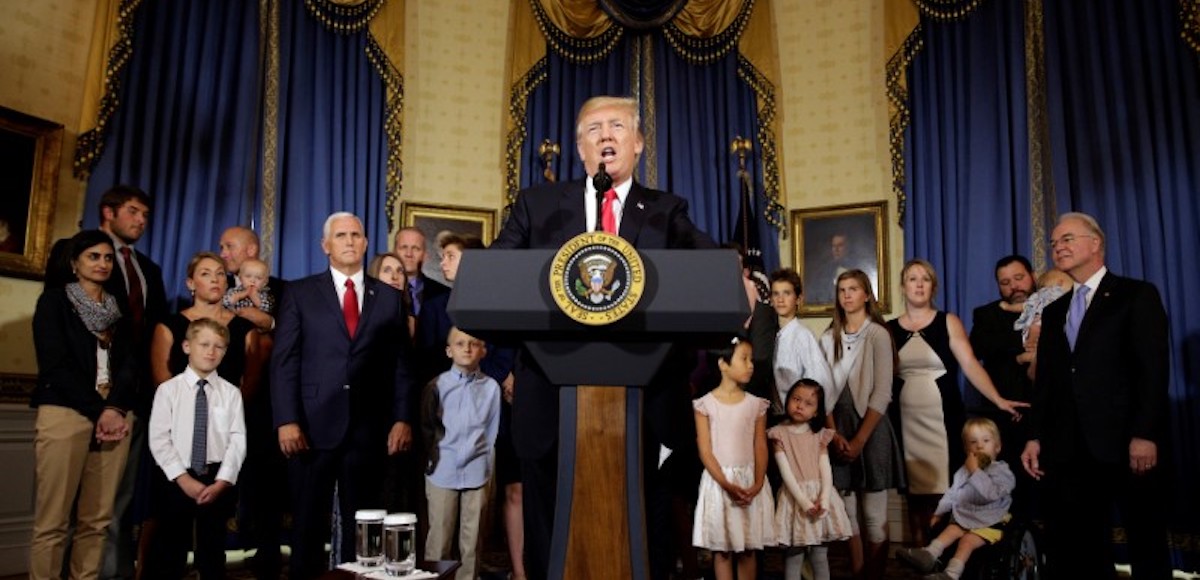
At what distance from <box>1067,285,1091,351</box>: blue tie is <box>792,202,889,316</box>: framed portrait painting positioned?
2.89 meters

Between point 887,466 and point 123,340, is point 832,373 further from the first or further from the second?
point 123,340

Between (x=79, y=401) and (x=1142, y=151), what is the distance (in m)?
5.83

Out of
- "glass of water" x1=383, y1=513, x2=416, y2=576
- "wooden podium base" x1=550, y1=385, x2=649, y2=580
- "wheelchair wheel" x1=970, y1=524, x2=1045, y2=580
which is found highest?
"wooden podium base" x1=550, y1=385, x2=649, y2=580

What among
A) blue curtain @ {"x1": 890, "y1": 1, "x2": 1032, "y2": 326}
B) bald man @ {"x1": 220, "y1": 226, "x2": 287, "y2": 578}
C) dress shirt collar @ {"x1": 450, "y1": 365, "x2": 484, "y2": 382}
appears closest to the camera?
bald man @ {"x1": 220, "y1": 226, "x2": 287, "y2": 578}

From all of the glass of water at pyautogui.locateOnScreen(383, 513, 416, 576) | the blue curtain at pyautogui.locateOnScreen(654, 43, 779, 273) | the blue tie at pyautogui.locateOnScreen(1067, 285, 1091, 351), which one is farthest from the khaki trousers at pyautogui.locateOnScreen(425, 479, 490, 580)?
the blue curtain at pyautogui.locateOnScreen(654, 43, 779, 273)

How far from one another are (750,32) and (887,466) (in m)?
3.94

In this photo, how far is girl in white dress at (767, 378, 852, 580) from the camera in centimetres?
417

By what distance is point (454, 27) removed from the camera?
24.1 feet

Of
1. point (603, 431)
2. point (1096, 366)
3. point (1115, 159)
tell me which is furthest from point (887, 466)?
point (603, 431)

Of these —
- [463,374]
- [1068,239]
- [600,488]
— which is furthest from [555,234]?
[1068,239]

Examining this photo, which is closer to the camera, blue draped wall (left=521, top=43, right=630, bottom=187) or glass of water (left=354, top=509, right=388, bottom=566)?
glass of water (left=354, top=509, right=388, bottom=566)

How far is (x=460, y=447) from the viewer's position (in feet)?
14.0

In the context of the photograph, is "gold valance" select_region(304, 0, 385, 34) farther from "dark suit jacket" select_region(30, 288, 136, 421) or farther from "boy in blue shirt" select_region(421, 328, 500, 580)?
"boy in blue shirt" select_region(421, 328, 500, 580)

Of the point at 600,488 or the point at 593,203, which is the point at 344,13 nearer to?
the point at 593,203
